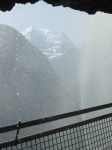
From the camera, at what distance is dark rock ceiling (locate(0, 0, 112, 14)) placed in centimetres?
385

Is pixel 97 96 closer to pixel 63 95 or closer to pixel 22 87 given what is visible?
pixel 63 95

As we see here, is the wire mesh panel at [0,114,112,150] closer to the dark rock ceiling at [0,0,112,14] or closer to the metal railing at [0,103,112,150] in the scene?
the metal railing at [0,103,112,150]

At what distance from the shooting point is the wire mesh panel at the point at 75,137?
161 inches

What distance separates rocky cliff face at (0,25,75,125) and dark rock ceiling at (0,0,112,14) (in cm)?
13273

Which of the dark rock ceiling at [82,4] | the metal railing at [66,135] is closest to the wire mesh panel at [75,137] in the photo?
the metal railing at [66,135]

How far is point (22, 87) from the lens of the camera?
170 meters

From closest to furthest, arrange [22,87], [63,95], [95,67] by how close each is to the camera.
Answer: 1. [22,87]
2. [63,95]
3. [95,67]

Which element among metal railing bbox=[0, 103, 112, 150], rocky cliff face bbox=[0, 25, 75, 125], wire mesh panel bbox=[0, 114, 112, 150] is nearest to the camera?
metal railing bbox=[0, 103, 112, 150]

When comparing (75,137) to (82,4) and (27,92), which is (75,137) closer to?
(82,4)

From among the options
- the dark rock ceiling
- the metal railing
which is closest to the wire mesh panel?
the metal railing

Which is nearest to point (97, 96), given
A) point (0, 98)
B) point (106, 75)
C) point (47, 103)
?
point (106, 75)

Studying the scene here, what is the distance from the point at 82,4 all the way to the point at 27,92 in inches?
6386

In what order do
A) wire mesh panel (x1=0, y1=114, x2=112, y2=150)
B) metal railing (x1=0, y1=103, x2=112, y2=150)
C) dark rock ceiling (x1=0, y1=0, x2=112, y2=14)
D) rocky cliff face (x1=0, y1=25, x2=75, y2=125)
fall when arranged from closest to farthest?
1. dark rock ceiling (x1=0, y1=0, x2=112, y2=14)
2. metal railing (x1=0, y1=103, x2=112, y2=150)
3. wire mesh panel (x1=0, y1=114, x2=112, y2=150)
4. rocky cliff face (x1=0, y1=25, x2=75, y2=125)

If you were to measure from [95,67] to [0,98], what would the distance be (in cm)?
8988
